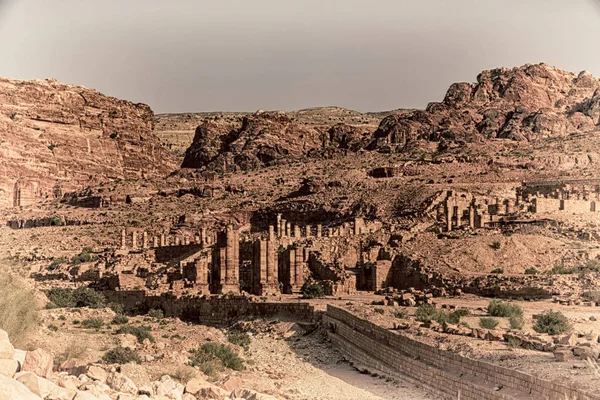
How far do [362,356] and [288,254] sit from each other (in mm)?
12576

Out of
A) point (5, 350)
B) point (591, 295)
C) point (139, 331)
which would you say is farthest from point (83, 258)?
point (5, 350)

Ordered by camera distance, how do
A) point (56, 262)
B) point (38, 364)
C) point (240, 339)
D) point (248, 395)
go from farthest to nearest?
point (56, 262) → point (240, 339) → point (248, 395) → point (38, 364)

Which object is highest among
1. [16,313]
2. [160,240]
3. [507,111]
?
[507,111]

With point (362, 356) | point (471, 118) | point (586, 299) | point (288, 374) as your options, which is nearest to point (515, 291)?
point (586, 299)

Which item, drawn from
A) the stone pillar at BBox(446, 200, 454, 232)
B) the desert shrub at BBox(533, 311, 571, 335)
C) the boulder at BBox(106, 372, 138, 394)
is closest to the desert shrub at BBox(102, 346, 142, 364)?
the boulder at BBox(106, 372, 138, 394)

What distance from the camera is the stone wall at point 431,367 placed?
14485 millimetres

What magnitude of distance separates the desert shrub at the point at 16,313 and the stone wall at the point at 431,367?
22.3 feet

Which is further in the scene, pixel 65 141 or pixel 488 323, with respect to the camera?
pixel 65 141

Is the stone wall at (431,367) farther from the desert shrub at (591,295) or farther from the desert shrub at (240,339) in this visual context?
the desert shrub at (591,295)

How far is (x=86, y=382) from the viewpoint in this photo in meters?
13.9

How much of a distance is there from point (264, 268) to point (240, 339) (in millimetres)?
8780

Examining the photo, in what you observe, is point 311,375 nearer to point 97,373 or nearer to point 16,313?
point 16,313

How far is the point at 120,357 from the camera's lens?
1905 centimetres

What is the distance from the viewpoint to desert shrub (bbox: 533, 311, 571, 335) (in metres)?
20.1
